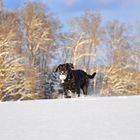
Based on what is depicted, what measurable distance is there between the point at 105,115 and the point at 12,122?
1085 millimetres

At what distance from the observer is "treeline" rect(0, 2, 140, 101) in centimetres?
3300

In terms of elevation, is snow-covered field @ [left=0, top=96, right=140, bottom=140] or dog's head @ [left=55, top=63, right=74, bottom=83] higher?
dog's head @ [left=55, top=63, right=74, bottom=83]

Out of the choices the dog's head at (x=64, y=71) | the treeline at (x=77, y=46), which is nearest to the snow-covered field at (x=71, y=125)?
the dog's head at (x=64, y=71)

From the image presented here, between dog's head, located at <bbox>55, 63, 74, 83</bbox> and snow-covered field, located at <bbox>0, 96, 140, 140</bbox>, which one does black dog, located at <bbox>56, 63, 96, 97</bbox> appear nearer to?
dog's head, located at <bbox>55, 63, 74, 83</bbox>

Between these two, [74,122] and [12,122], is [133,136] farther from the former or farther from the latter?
[12,122]

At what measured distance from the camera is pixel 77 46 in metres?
35.6

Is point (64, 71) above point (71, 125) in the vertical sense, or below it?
above

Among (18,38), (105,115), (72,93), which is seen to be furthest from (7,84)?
(105,115)

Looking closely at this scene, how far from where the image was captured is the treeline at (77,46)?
3300 cm

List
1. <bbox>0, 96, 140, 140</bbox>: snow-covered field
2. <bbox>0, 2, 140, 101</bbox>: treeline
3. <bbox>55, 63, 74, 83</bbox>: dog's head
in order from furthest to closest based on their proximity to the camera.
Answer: <bbox>0, 2, 140, 101</bbox>: treeline → <bbox>55, 63, 74, 83</bbox>: dog's head → <bbox>0, 96, 140, 140</bbox>: snow-covered field

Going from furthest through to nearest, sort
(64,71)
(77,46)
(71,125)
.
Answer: (77,46)
(64,71)
(71,125)

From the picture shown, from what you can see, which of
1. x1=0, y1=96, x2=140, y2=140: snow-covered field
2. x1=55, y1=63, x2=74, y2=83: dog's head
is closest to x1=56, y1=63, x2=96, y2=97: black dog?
x1=55, y1=63, x2=74, y2=83: dog's head

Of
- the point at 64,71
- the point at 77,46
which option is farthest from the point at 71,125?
the point at 77,46

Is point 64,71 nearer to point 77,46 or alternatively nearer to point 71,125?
point 71,125
